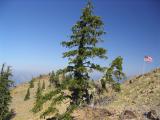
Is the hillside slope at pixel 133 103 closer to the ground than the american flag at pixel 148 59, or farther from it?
closer to the ground

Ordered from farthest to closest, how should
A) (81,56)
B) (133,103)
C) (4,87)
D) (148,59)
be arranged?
1. (4,87)
2. (148,59)
3. (133,103)
4. (81,56)

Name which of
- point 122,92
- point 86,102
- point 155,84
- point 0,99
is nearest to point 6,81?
point 0,99

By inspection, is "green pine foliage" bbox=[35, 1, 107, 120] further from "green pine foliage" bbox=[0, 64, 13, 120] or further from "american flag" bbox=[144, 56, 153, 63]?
"green pine foliage" bbox=[0, 64, 13, 120]

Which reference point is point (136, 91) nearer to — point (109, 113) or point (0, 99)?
point (109, 113)

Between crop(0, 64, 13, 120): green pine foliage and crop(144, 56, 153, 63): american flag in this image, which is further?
crop(0, 64, 13, 120): green pine foliage

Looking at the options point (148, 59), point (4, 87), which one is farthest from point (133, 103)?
point (4, 87)

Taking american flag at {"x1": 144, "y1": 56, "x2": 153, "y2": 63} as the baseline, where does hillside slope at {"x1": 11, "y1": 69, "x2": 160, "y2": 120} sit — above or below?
below

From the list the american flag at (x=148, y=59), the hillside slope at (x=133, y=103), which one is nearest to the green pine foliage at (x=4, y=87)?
the hillside slope at (x=133, y=103)

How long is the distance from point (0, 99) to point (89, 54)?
4391cm

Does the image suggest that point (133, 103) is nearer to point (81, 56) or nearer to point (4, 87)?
point (81, 56)

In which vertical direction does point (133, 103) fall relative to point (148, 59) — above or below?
below

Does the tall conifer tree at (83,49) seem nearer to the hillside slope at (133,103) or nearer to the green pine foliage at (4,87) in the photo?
the hillside slope at (133,103)

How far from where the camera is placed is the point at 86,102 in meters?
25.5

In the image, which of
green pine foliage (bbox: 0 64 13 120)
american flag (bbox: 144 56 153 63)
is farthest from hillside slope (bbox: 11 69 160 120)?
green pine foliage (bbox: 0 64 13 120)
